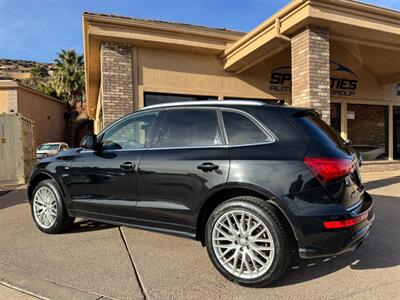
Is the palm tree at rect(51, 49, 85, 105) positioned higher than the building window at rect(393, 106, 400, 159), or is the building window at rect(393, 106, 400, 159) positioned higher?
the palm tree at rect(51, 49, 85, 105)

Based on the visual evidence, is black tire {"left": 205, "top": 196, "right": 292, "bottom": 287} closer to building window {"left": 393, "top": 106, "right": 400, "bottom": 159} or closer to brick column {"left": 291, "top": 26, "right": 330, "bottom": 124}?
brick column {"left": 291, "top": 26, "right": 330, "bottom": 124}

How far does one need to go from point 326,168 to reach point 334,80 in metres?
10.2

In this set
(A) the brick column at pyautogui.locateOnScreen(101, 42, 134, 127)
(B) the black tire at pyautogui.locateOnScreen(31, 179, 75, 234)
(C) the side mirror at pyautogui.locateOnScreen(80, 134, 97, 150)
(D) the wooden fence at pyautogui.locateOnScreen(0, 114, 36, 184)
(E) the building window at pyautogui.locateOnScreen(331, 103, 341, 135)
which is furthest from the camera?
(E) the building window at pyautogui.locateOnScreen(331, 103, 341, 135)

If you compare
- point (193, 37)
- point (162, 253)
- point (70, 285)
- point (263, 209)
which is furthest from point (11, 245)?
point (193, 37)

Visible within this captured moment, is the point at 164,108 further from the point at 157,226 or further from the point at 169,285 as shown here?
the point at 169,285

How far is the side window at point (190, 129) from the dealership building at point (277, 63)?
4.76 meters

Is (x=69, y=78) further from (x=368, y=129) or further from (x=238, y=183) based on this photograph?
(x=238, y=183)

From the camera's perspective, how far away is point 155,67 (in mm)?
9969

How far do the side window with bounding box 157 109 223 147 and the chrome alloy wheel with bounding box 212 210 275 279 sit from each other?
2.65 feet

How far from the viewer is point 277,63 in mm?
11195

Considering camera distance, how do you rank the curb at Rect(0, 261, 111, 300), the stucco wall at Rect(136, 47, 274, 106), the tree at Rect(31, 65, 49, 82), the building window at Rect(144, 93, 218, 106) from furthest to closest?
the tree at Rect(31, 65, 49, 82), the building window at Rect(144, 93, 218, 106), the stucco wall at Rect(136, 47, 274, 106), the curb at Rect(0, 261, 111, 300)

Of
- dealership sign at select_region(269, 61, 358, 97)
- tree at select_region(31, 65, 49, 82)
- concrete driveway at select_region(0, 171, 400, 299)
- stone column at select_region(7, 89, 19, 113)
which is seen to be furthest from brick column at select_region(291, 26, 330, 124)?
tree at select_region(31, 65, 49, 82)

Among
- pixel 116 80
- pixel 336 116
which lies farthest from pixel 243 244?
pixel 336 116

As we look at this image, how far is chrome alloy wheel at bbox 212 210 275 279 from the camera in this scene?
323 cm
